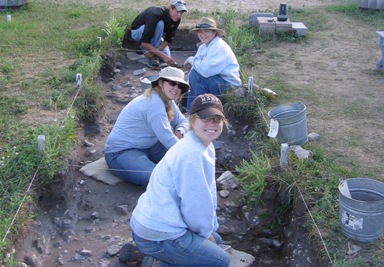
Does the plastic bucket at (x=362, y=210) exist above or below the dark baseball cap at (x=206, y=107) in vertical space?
below

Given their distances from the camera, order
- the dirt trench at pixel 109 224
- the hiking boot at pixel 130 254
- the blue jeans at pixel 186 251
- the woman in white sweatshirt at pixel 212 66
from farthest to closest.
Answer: the woman in white sweatshirt at pixel 212 66, the dirt trench at pixel 109 224, the hiking boot at pixel 130 254, the blue jeans at pixel 186 251

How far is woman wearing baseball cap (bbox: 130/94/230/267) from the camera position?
3682 mm

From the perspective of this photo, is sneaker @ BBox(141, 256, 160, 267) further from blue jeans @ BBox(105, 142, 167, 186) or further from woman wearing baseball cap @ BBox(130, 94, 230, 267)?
blue jeans @ BBox(105, 142, 167, 186)

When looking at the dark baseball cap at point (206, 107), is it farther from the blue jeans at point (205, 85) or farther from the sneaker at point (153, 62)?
the sneaker at point (153, 62)

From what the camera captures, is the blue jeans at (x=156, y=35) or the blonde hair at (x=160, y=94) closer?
the blonde hair at (x=160, y=94)

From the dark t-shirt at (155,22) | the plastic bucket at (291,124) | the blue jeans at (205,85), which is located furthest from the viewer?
the dark t-shirt at (155,22)

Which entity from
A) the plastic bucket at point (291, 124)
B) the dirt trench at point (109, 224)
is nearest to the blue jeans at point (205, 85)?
the dirt trench at point (109, 224)

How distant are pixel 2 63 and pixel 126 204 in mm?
3730

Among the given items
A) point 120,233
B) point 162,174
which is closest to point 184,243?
point 162,174

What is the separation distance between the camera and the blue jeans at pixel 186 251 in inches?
150

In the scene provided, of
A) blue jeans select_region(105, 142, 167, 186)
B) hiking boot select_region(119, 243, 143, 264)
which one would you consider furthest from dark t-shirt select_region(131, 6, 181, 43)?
hiking boot select_region(119, 243, 143, 264)

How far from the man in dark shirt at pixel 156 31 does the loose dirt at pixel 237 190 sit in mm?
327

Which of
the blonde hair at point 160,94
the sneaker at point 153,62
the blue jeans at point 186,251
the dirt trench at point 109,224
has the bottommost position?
the dirt trench at point 109,224

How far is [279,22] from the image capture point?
10.2 metres
